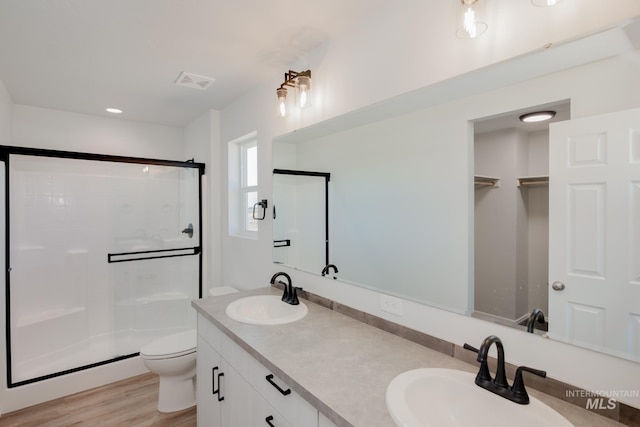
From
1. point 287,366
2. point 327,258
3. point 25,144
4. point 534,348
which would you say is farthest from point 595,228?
point 25,144

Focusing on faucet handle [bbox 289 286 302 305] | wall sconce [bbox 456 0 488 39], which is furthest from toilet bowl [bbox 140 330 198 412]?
wall sconce [bbox 456 0 488 39]

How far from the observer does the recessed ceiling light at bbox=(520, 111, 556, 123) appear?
37.2 inches

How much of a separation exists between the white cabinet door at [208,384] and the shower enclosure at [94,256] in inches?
57.8

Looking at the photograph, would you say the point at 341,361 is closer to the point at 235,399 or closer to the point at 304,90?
the point at 235,399

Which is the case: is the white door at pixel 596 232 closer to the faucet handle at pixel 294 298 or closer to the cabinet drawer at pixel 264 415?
the cabinet drawer at pixel 264 415

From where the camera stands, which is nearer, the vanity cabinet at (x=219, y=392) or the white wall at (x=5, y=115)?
the vanity cabinet at (x=219, y=392)

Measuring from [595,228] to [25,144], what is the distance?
4.23 metres

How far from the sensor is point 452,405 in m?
0.95

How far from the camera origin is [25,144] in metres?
2.96

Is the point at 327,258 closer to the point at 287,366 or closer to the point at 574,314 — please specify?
the point at 287,366

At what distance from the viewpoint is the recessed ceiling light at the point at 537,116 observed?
0.95m

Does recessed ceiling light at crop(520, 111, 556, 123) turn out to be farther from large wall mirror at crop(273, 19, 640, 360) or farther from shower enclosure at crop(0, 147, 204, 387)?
shower enclosure at crop(0, 147, 204, 387)

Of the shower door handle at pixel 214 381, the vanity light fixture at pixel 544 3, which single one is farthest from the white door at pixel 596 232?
the shower door handle at pixel 214 381

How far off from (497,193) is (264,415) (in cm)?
121
